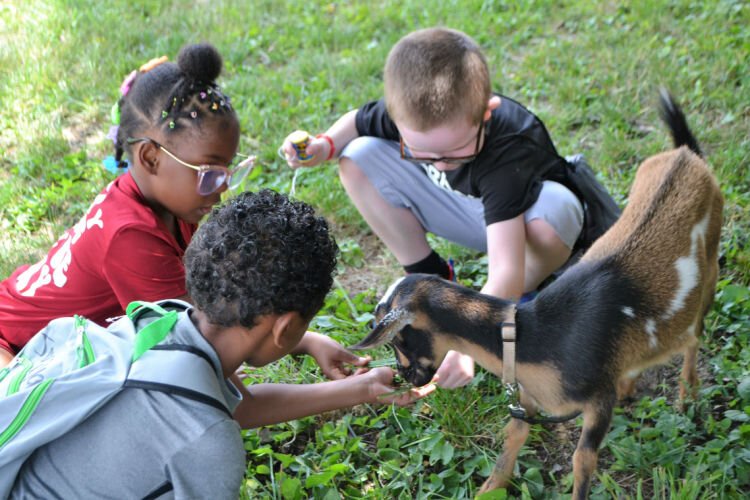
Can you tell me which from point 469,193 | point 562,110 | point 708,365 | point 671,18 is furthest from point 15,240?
point 671,18

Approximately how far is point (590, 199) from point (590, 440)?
3.99ft

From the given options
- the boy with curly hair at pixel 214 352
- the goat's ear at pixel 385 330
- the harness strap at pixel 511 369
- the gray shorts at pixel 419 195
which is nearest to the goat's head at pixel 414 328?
the goat's ear at pixel 385 330

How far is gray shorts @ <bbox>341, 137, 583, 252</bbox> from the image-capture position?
3.29 meters

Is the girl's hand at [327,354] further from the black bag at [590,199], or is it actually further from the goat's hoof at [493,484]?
the black bag at [590,199]

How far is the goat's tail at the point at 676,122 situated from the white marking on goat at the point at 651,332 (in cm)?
96

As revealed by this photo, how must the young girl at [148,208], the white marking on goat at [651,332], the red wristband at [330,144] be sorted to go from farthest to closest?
the red wristband at [330,144]
the young girl at [148,208]
the white marking on goat at [651,332]

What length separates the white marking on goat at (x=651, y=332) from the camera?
93.4 inches

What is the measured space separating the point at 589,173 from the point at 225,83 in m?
3.51

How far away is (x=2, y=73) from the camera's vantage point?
5770mm

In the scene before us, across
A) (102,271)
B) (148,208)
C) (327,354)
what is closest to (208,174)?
(148,208)

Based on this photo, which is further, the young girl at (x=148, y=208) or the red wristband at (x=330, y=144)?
the red wristband at (x=330, y=144)

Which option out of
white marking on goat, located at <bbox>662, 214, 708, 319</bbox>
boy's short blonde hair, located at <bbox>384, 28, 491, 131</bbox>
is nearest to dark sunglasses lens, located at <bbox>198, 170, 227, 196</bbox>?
boy's short blonde hair, located at <bbox>384, 28, 491, 131</bbox>

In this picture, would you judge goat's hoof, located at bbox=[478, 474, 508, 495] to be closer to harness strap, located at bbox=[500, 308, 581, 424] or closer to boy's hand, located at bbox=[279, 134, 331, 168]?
harness strap, located at bbox=[500, 308, 581, 424]

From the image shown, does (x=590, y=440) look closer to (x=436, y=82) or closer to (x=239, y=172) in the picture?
(x=436, y=82)
